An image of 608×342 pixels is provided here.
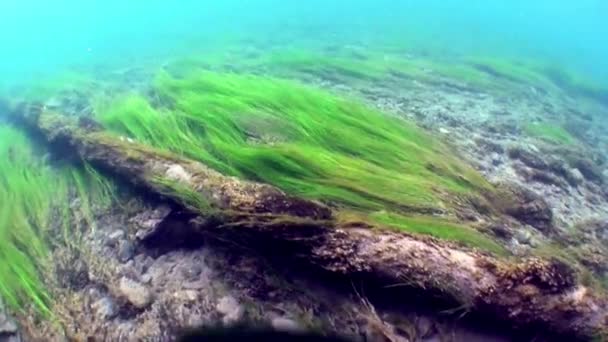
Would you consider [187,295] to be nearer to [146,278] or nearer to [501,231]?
[146,278]

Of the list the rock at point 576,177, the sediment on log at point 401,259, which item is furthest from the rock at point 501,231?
the rock at point 576,177

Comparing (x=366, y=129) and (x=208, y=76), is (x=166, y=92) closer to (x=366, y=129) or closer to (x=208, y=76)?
(x=208, y=76)

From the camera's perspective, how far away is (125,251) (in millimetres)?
3725

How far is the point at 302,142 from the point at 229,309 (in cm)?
204

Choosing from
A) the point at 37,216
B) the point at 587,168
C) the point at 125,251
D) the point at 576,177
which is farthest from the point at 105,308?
the point at 587,168

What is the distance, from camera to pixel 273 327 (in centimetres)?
277

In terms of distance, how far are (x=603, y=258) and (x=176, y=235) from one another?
350cm

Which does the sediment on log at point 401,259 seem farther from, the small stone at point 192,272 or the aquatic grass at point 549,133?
the aquatic grass at point 549,133

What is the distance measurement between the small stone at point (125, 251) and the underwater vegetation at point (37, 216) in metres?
0.51

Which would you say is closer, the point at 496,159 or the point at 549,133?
the point at 496,159

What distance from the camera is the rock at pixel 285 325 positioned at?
9.00 ft

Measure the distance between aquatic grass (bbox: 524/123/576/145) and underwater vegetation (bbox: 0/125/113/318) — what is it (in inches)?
232

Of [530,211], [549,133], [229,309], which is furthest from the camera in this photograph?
[549,133]

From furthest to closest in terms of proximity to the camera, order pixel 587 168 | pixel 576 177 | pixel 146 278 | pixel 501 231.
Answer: pixel 587 168
pixel 576 177
pixel 501 231
pixel 146 278
